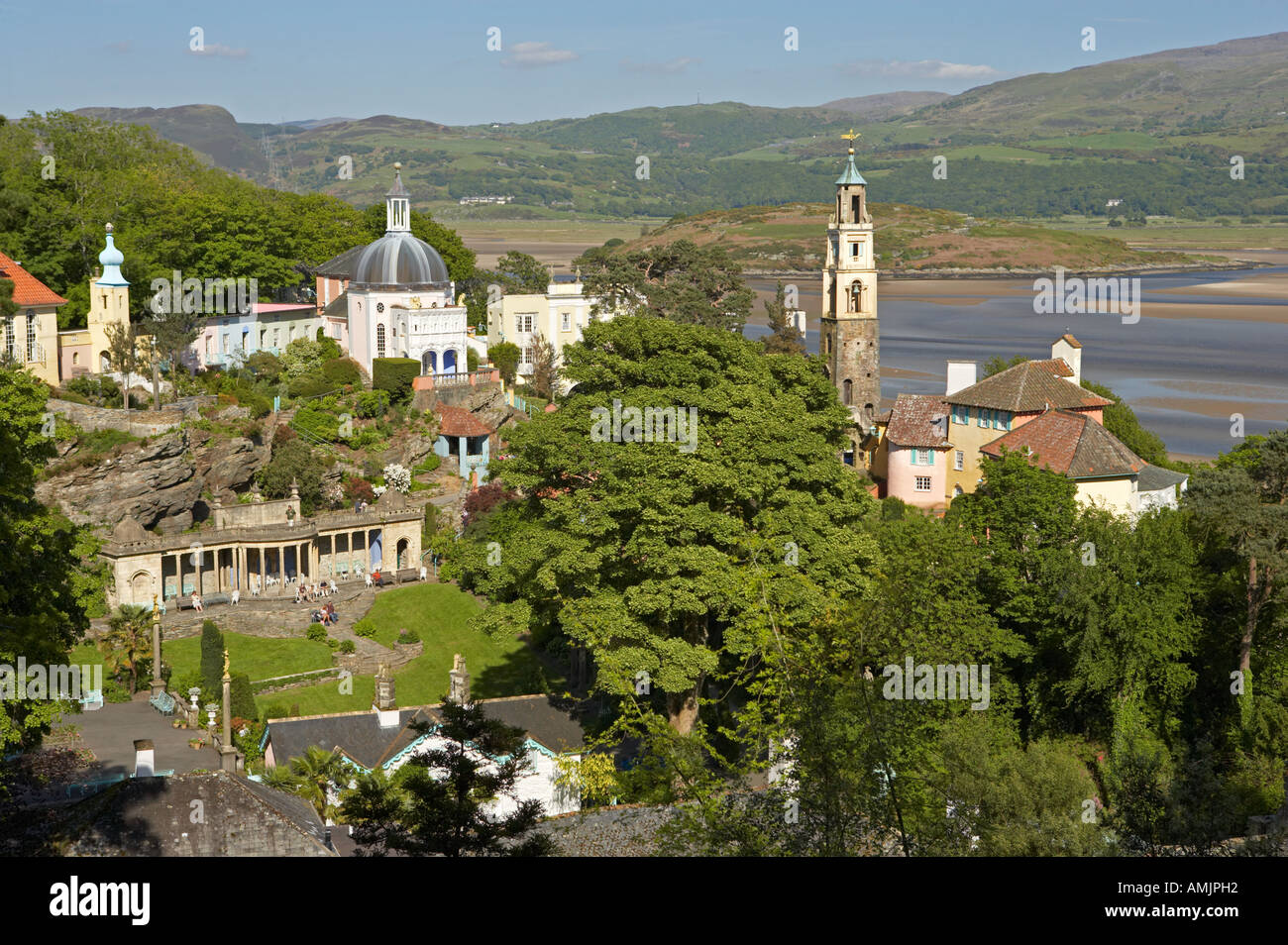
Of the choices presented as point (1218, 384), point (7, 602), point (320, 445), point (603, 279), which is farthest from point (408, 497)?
point (1218, 384)

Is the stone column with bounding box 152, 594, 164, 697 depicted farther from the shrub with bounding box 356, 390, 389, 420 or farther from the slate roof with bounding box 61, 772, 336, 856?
the shrub with bounding box 356, 390, 389, 420

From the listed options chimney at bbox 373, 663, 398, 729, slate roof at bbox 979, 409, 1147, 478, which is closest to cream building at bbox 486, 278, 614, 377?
slate roof at bbox 979, 409, 1147, 478

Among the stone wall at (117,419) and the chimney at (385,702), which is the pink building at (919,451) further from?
the stone wall at (117,419)

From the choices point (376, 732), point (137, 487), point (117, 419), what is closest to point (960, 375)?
point (376, 732)

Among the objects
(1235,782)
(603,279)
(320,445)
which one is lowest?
(1235,782)
